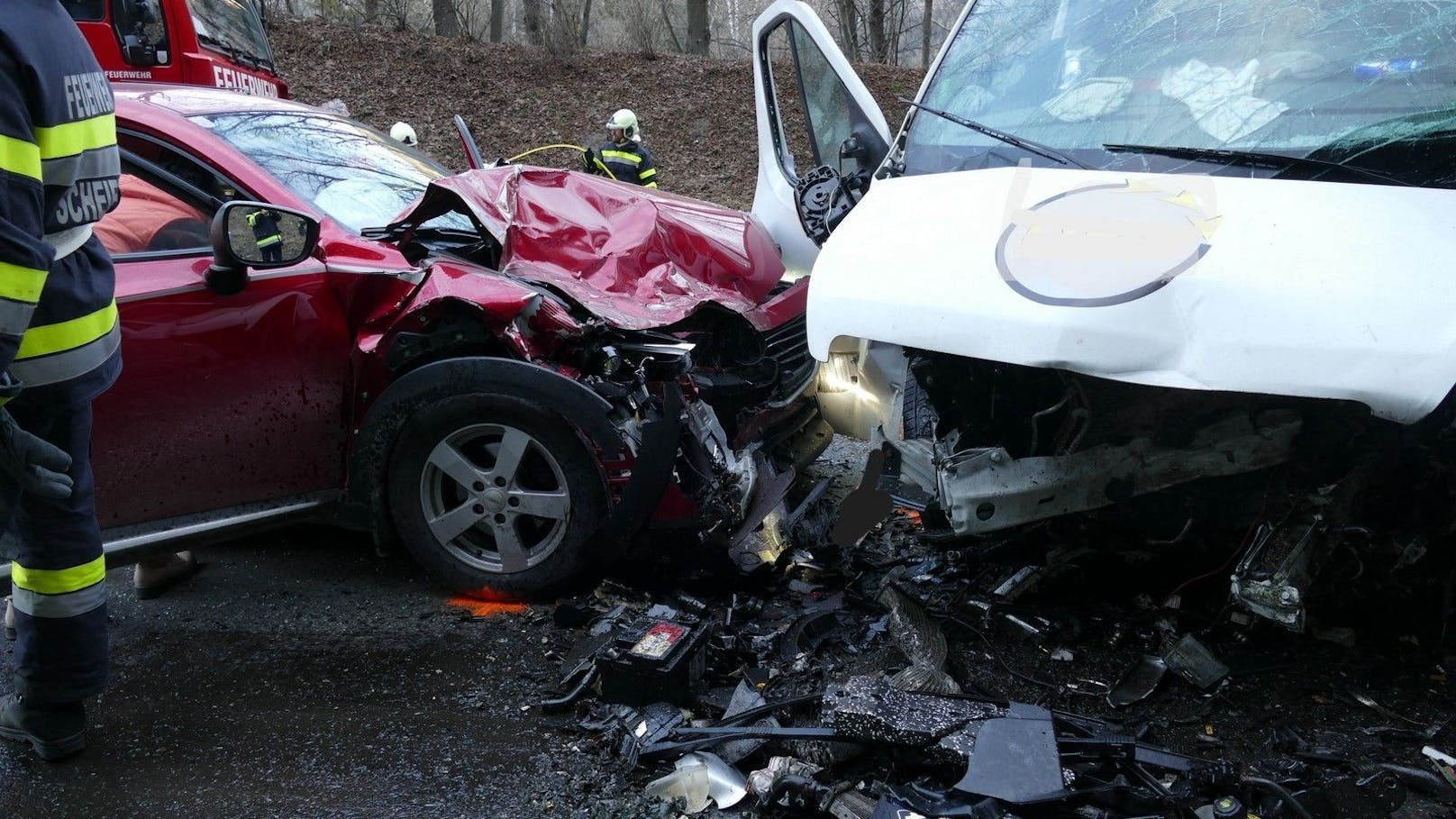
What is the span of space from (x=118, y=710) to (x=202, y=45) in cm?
664

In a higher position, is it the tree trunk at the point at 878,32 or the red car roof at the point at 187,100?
the tree trunk at the point at 878,32

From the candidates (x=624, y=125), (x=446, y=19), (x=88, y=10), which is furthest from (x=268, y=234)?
(x=446, y=19)

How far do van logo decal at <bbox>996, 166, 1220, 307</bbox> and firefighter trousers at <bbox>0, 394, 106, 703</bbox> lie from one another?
2.49 metres

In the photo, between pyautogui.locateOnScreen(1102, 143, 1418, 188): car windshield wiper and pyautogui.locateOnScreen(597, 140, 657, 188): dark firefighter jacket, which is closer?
pyautogui.locateOnScreen(1102, 143, 1418, 188): car windshield wiper

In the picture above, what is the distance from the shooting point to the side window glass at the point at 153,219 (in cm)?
320

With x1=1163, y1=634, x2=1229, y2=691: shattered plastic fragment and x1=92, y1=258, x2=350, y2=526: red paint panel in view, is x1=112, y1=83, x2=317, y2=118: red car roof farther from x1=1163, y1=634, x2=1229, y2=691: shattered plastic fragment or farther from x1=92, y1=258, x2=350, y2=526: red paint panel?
x1=1163, y1=634, x2=1229, y2=691: shattered plastic fragment

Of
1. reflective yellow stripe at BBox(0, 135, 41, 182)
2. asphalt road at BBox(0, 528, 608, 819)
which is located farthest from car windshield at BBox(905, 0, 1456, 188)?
reflective yellow stripe at BBox(0, 135, 41, 182)

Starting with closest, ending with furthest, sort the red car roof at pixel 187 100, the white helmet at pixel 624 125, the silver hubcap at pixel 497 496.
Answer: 1. the silver hubcap at pixel 497 496
2. the red car roof at pixel 187 100
3. the white helmet at pixel 624 125

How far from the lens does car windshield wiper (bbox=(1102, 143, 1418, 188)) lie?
2.43 m

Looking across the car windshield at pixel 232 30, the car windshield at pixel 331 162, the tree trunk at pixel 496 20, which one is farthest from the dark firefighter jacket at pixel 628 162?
the tree trunk at pixel 496 20

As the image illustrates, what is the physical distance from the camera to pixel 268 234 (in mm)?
3189

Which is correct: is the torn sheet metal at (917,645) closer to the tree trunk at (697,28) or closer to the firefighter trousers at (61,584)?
the firefighter trousers at (61,584)

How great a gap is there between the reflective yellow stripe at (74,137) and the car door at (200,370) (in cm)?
68

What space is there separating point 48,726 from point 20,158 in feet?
5.00
